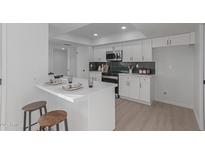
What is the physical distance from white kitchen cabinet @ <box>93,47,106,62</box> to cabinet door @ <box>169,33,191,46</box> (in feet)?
8.63

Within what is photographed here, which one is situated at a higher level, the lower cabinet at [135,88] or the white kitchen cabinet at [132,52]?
the white kitchen cabinet at [132,52]

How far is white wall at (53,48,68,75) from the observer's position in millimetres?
5914

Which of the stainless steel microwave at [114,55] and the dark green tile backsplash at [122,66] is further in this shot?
the stainless steel microwave at [114,55]

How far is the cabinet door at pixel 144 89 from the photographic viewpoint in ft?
12.4

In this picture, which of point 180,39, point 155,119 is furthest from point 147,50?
point 155,119

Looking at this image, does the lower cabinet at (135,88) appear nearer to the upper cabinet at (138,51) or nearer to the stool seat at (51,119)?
the upper cabinet at (138,51)

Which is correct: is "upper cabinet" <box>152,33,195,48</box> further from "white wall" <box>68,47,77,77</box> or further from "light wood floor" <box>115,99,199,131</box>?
"white wall" <box>68,47,77,77</box>

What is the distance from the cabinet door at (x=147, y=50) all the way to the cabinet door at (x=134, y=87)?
0.75 meters

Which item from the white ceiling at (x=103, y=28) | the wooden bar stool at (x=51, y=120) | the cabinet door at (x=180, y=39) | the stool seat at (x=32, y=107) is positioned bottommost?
the wooden bar stool at (x=51, y=120)

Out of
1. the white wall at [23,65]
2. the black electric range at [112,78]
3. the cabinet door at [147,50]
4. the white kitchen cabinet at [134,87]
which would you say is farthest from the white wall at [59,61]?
the cabinet door at [147,50]

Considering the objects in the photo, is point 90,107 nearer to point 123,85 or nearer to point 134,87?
point 134,87
